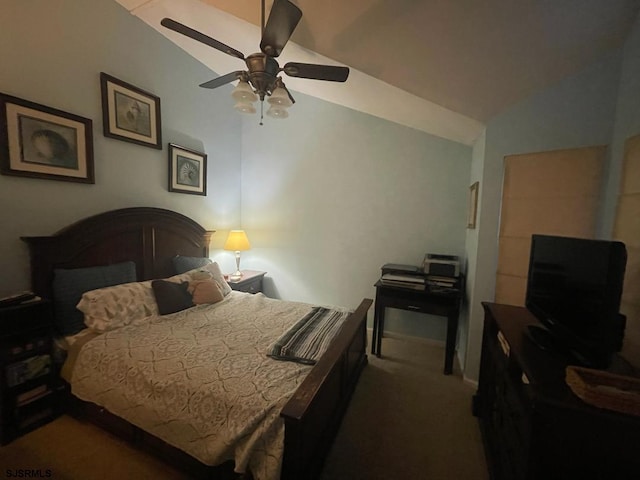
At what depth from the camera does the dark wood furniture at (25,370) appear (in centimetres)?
156

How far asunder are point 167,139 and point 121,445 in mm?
2572

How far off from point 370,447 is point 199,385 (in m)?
1.16

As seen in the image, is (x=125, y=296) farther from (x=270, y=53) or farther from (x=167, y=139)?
(x=270, y=53)

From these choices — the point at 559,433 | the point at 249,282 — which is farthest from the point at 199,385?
the point at 249,282

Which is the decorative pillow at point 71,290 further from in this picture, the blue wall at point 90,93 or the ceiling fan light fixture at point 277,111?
the ceiling fan light fixture at point 277,111

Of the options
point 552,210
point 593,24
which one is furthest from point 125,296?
point 593,24

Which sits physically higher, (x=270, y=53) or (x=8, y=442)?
(x=270, y=53)

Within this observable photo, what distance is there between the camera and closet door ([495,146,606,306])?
1771 mm

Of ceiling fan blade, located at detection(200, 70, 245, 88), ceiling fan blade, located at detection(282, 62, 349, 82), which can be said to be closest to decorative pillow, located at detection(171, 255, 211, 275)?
ceiling fan blade, located at detection(200, 70, 245, 88)

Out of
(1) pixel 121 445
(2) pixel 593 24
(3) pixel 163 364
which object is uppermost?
(2) pixel 593 24

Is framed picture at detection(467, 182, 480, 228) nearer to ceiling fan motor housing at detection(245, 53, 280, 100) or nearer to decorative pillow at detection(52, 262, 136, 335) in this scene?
ceiling fan motor housing at detection(245, 53, 280, 100)

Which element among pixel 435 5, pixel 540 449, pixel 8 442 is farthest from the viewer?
pixel 8 442

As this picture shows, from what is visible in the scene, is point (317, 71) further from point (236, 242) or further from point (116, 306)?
point (236, 242)

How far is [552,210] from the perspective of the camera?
1.91 metres
